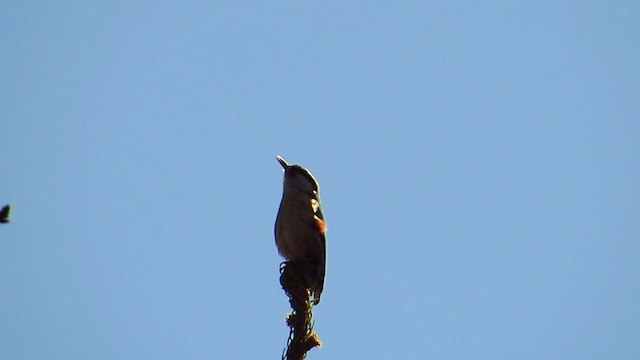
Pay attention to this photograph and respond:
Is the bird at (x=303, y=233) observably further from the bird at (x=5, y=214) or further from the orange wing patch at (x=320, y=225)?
the bird at (x=5, y=214)

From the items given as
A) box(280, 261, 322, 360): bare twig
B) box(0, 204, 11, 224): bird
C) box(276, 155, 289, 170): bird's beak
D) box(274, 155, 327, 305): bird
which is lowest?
box(0, 204, 11, 224): bird

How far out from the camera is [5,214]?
2225mm

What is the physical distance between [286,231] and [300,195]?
2.34ft

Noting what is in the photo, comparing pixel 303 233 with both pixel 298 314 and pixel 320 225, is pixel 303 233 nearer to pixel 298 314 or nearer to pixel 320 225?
pixel 320 225

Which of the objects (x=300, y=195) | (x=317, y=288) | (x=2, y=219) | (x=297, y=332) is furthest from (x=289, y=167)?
(x=2, y=219)

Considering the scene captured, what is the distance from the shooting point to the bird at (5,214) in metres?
2.21

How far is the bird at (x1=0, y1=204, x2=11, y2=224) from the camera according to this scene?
2.21 m

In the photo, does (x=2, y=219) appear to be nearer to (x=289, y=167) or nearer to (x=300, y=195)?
(x=300, y=195)

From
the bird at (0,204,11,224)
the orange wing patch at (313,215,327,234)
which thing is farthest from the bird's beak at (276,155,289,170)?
the bird at (0,204,11,224)

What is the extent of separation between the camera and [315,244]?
7355 mm

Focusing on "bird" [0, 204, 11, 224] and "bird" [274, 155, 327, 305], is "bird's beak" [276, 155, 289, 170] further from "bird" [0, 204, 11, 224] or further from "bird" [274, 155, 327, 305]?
"bird" [0, 204, 11, 224]

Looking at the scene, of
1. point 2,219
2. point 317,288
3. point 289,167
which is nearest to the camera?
point 2,219

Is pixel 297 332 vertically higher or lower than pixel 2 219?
higher

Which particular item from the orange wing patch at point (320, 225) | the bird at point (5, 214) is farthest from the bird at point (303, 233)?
the bird at point (5, 214)
